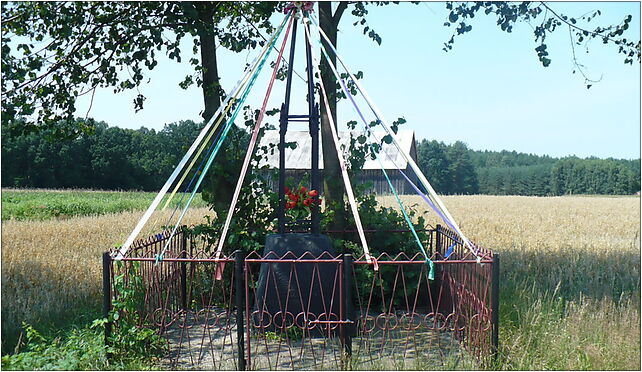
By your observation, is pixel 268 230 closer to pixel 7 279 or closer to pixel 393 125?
pixel 393 125

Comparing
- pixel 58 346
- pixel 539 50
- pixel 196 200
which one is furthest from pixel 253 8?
pixel 196 200

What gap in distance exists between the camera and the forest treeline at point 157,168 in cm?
4372

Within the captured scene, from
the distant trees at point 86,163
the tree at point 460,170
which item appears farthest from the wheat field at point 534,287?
the tree at point 460,170

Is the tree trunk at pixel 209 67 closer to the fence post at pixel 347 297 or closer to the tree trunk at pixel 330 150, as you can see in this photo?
the tree trunk at pixel 330 150

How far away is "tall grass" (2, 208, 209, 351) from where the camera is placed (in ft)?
22.7

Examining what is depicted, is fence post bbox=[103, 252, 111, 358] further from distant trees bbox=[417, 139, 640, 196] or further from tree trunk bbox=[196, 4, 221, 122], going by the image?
distant trees bbox=[417, 139, 640, 196]

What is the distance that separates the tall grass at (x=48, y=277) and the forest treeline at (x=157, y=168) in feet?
66.3

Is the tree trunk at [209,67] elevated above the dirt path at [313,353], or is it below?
above

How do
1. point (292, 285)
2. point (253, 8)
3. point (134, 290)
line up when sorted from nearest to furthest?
point (134, 290) < point (292, 285) < point (253, 8)

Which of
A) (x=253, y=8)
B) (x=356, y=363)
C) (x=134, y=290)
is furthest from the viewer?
(x=253, y=8)

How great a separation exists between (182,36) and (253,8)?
5.04ft

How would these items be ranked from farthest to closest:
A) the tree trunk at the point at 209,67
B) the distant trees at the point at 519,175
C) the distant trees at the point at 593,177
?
the distant trees at the point at 519,175 → the distant trees at the point at 593,177 → the tree trunk at the point at 209,67

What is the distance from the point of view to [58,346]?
596cm

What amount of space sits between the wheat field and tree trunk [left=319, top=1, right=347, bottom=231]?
96.3 inches
